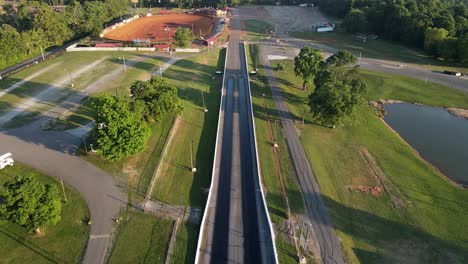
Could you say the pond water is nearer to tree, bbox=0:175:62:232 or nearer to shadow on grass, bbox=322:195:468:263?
shadow on grass, bbox=322:195:468:263

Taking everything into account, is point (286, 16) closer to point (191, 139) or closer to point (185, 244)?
point (191, 139)

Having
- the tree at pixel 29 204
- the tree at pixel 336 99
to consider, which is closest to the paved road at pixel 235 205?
the tree at pixel 336 99

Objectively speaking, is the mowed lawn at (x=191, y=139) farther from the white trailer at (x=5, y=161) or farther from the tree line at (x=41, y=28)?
the tree line at (x=41, y=28)

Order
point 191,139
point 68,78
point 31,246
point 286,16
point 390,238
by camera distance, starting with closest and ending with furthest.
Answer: point 31,246
point 390,238
point 191,139
point 68,78
point 286,16

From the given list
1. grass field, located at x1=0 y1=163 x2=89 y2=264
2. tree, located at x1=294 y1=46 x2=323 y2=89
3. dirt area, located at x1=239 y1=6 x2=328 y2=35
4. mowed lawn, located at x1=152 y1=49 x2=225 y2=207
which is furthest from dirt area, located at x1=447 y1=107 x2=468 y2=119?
dirt area, located at x1=239 y1=6 x2=328 y2=35

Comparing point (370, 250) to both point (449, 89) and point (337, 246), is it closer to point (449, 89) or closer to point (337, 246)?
point (337, 246)

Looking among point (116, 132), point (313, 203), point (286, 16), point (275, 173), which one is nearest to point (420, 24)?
point (286, 16)
